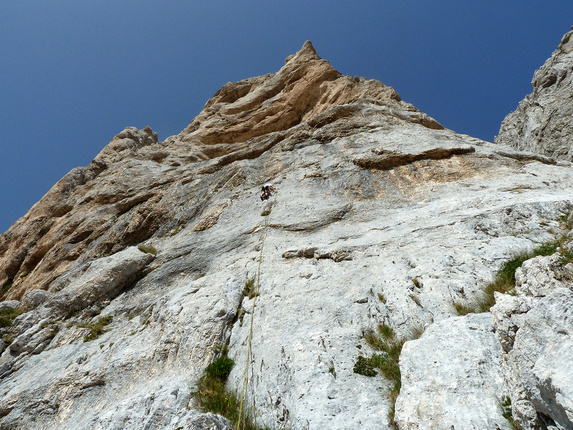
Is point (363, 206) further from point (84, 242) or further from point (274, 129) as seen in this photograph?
point (274, 129)

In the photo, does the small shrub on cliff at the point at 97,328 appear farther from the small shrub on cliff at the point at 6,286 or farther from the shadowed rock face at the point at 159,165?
the small shrub on cliff at the point at 6,286

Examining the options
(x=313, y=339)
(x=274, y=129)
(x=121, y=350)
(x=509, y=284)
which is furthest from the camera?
(x=274, y=129)

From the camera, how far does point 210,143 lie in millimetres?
38781

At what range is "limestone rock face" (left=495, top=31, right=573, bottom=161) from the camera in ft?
125

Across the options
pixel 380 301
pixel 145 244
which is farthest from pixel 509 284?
pixel 145 244

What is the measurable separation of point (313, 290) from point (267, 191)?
815 cm

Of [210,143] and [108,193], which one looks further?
[210,143]

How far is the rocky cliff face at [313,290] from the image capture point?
5.45m

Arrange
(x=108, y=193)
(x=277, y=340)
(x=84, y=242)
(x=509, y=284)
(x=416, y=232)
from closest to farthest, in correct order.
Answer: (x=509, y=284), (x=277, y=340), (x=416, y=232), (x=84, y=242), (x=108, y=193)

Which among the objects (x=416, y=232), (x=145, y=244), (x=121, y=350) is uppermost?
(x=145, y=244)

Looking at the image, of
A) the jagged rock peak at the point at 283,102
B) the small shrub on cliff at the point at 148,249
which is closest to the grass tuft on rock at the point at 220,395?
the small shrub on cliff at the point at 148,249

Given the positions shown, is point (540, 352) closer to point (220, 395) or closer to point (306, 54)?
point (220, 395)

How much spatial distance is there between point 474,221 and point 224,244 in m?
9.34

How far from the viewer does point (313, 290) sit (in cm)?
994
